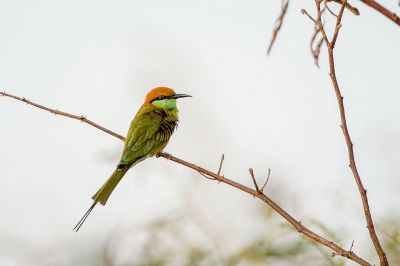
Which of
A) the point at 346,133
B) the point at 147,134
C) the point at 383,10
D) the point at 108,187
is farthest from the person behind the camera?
the point at 147,134

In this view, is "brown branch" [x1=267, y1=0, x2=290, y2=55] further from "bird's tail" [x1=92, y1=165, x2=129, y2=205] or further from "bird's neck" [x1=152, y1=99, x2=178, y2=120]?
"bird's neck" [x1=152, y1=99, x2=178, y2=120]

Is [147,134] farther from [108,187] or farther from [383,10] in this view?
[383,10]

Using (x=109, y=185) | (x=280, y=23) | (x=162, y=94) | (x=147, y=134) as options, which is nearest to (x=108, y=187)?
(x=109, y=185)

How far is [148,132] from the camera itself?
10.8 ft

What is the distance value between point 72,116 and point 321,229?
0.99m

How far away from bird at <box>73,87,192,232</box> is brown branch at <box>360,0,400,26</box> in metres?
1.96

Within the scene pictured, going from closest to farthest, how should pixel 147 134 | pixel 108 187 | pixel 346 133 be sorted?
pixel 346 133, pixel 108 187, pixel 147 134

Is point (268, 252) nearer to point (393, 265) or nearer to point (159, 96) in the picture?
point (393, 265)

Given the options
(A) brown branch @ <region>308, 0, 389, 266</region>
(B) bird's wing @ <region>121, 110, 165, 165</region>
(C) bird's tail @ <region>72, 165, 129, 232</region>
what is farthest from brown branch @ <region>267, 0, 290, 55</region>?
(B) bird's wing @ <region>121, 110, 165, 165</region>

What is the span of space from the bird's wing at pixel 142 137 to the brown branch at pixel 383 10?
Answer: 7.87ft

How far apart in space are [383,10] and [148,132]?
2.63 metres

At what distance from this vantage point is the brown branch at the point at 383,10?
0.71 metres

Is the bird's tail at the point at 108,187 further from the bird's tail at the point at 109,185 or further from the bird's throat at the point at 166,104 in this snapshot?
the bird's throat at the point at 166,104

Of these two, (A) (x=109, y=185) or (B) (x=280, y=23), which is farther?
(A) (x=109, y=185)
